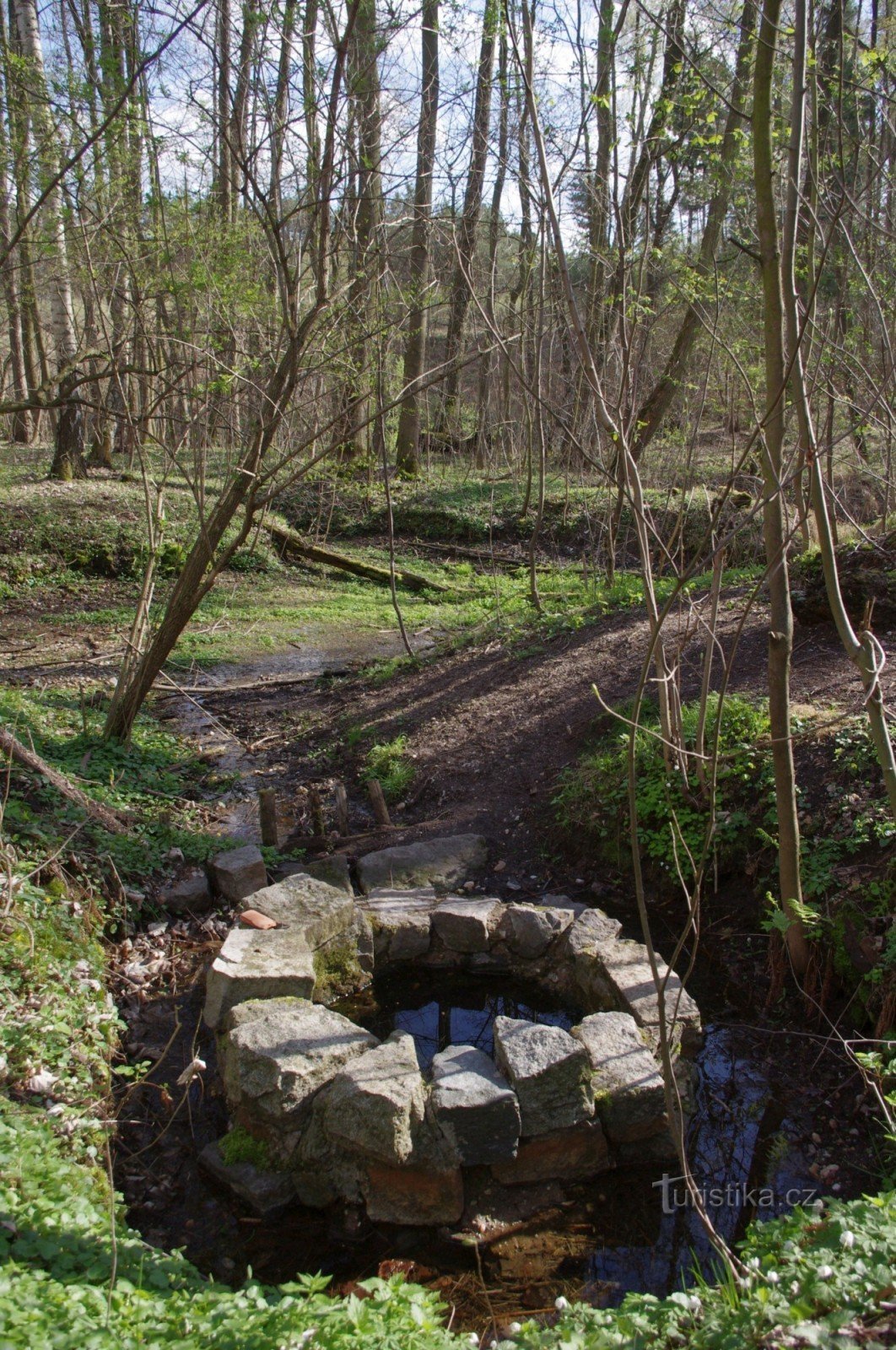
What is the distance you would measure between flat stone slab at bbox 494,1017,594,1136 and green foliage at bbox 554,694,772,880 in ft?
4.73

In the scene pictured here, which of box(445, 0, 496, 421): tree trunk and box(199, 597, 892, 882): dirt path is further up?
box(445, 0, 496, 421): tree trunk

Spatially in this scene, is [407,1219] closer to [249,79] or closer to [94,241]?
[249,79]

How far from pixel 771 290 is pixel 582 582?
775 cm

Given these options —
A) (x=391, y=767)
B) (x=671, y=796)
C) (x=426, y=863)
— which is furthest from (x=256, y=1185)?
(x=391, y=767)

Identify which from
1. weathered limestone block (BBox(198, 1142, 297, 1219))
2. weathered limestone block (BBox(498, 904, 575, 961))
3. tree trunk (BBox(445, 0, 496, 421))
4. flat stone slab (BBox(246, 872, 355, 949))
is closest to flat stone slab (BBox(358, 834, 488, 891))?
flat stone slab (BBox(246, 872, 355, 949))

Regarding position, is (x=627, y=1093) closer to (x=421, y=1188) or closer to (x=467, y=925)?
(x=421, y=1188)

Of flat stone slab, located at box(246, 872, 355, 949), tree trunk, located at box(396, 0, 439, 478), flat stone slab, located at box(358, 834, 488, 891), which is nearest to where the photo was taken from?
flat stone slab, located at box(246, 872, 355, 949)

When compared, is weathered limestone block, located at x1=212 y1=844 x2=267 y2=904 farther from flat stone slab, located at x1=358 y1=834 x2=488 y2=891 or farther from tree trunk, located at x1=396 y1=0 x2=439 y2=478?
tree trunk, located at x1=396 y1=0 x2=439 y2=478

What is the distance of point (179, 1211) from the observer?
3.12 meters

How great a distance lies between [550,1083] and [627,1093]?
0.33 m

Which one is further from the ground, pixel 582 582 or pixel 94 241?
pixel 94 241

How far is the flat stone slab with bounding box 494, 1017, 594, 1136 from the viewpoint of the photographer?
3254 millimetres

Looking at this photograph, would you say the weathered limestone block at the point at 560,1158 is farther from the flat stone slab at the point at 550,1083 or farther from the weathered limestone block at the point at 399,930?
the weathered limestone block at the point at 399,930

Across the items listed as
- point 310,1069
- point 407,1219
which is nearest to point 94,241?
point 310,1069
